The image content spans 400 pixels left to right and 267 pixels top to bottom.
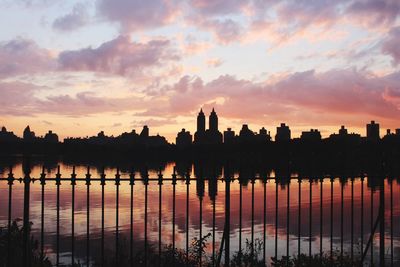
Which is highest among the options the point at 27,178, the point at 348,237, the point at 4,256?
the point at 27,178

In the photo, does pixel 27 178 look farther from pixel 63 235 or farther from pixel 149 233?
pixel 149 233

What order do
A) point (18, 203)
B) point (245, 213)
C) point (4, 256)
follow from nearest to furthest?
point (4, 256) < point (245, 213) < point (18, 203)

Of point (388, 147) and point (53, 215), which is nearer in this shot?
point (388, 147)

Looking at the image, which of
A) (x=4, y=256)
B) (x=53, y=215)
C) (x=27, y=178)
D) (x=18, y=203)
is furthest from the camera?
(x=18, y=203)

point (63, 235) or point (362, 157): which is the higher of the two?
point (362, 157)

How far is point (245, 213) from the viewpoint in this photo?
43.2 m

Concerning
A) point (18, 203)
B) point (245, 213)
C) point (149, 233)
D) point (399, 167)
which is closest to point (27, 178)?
point (399, 167)

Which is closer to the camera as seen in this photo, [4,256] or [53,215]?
[4,256]

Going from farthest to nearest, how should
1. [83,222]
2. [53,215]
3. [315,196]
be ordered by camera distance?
[315,196] → [53,215] → [83,222]

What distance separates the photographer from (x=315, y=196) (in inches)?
2263

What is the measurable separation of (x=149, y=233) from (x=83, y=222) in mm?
5480

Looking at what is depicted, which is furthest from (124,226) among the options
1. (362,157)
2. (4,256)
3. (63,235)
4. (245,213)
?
(362,157)

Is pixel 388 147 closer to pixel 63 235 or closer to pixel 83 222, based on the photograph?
pixel 63 235

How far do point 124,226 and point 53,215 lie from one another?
813cm
